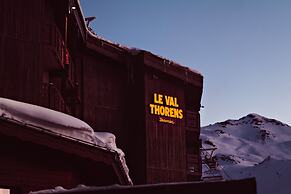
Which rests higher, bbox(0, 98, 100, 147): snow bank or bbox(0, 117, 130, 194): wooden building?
bbox(0, 98, 100, 147): snow bank

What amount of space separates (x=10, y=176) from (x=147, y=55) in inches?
682

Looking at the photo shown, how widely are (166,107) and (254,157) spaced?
137584 millimetres

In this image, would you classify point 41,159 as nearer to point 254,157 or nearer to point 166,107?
point 166,107

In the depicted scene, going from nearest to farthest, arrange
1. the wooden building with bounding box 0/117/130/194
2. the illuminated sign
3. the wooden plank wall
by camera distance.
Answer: the wooden building with bounding box 0/117/130/194
the wooden plank wall
the illuminated sign

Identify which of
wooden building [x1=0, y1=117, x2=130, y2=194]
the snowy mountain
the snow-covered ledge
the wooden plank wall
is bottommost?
wooden building [x1=0, y1=117, x2=130, y2=194]

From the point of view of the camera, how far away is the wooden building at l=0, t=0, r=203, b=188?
21.5m

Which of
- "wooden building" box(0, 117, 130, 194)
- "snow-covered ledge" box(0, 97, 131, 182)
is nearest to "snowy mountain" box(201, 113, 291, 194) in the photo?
"wooden building" box(0, 117, 130, 194)

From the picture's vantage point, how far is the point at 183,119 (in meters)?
31.2

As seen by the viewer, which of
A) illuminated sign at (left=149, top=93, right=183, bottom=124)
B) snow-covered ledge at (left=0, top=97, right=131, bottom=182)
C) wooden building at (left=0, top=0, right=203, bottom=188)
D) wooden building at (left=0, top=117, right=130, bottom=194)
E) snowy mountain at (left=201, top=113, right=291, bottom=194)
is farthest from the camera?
snowy mountain at (left=201, top=113, right=291, bottom=194)

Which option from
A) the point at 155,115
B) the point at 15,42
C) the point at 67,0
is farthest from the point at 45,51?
the point at 155,115

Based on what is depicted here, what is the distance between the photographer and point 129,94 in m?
28.3

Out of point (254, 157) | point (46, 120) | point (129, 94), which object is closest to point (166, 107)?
point (129, 94)

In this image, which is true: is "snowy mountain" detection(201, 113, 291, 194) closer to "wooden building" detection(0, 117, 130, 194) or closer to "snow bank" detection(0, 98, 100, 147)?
"wooden building" detection(0, 117, 130, 194)

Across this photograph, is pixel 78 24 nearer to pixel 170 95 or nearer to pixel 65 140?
pixel 170 95
